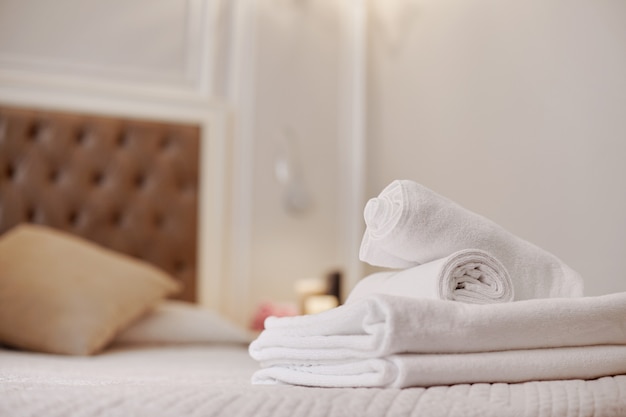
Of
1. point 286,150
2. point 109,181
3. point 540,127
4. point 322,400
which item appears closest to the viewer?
point 322,400

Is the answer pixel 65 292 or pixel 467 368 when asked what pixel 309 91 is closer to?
pixel 65 292

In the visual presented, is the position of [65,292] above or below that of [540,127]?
below

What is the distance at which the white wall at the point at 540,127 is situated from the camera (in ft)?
4.77

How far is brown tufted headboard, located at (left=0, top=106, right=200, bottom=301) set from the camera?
267cm

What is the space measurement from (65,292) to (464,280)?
154cm

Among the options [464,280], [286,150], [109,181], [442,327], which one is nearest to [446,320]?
[442,327]

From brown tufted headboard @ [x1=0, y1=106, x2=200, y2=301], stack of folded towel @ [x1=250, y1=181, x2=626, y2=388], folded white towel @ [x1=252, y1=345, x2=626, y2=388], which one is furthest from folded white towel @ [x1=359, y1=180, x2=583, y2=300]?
brown tufted headboard @ [x1=0, y1=106, x2=200, y2=301]

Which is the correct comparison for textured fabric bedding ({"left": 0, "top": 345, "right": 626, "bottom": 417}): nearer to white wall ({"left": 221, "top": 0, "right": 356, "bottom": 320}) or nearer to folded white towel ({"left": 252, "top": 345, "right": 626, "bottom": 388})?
folded white towel ({"left": 252, "top": 345, "right": 626, "bottom": 388})

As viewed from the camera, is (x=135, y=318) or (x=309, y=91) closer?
(x=135, y=318)

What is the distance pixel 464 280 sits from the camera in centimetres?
92

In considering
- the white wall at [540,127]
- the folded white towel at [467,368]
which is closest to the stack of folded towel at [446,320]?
the folded white towel at [467,368]

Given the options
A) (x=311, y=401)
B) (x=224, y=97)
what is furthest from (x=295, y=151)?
(x=311, y=401)

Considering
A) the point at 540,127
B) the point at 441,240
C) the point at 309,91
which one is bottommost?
the point at 441,240

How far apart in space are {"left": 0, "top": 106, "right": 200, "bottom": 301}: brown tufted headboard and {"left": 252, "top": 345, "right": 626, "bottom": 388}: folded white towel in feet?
6.45
